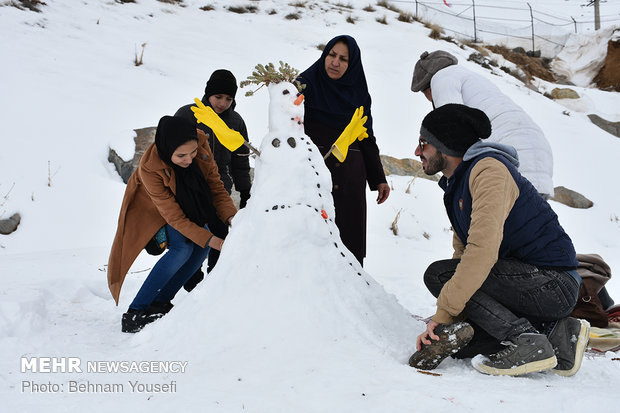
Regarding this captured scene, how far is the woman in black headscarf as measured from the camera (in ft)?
8.33

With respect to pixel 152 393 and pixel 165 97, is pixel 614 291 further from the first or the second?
pixel 165 97

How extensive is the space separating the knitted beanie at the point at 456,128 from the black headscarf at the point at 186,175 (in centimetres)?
117

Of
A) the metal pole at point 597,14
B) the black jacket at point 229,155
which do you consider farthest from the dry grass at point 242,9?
the metal pole at point 597,14

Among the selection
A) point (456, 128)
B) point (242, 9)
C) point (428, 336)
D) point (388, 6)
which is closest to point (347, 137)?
point (456, 128)

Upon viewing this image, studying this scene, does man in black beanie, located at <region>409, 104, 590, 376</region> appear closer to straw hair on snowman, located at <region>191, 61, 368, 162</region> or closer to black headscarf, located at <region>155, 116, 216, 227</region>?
straw hair on snowman, located at <region>191, 61, 368, 162</region>

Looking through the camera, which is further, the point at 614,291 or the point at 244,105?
the point at 244,105

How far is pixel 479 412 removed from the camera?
4.03 ft

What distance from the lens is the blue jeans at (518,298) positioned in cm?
171

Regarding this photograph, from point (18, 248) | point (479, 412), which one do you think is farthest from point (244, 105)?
point (479, 412)

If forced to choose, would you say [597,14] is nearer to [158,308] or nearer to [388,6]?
[388,6]

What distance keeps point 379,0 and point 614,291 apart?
11.7 meters

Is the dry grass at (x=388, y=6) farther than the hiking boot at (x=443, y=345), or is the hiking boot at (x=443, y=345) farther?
the dry grass at (x=388, y=6)

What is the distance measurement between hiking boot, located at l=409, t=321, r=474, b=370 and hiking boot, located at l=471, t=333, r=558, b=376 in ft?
0.42

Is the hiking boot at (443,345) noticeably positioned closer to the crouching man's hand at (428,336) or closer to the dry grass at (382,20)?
the crouching man's hand at (428,336)
